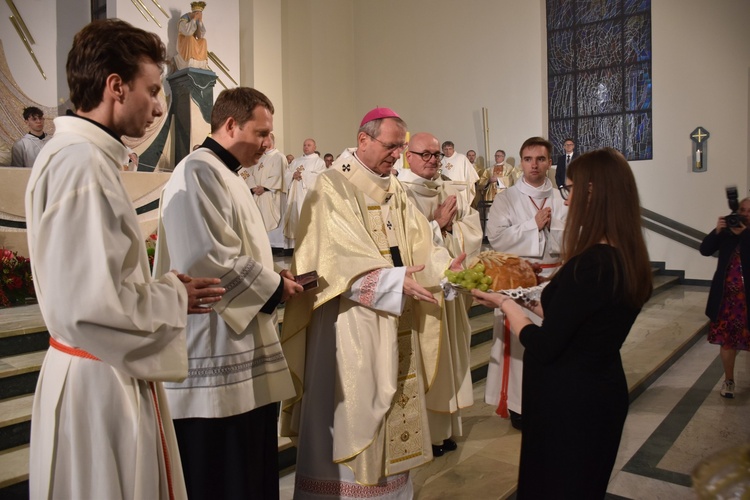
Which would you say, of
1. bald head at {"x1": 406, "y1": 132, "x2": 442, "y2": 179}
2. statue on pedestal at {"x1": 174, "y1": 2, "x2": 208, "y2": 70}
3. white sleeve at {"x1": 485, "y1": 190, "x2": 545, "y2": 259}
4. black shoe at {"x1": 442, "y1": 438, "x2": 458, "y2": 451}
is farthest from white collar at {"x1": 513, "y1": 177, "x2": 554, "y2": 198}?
statue on pedestal at {"x1": 174, "y1": 2, "x2": 208, "y2": 70}

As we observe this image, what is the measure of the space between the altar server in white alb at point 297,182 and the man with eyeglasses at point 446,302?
6549 millimetres

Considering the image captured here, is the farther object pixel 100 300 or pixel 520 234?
pixel 520 234

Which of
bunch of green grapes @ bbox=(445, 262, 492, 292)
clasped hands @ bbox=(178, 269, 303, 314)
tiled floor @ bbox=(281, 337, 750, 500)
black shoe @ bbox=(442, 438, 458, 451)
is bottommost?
tiled floor @ bbox=(281, 337, 750, 500)

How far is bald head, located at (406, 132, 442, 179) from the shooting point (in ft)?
12.4

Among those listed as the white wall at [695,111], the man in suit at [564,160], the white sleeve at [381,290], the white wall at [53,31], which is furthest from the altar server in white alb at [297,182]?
the white sleeve at [381,290]

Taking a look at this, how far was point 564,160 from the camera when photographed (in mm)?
11961

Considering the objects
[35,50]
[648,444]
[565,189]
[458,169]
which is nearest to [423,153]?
[565,189]

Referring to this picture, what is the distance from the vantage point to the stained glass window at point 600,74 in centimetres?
1256

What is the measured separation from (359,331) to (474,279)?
2.14 feet

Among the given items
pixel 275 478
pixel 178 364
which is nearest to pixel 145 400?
pixel 178 364

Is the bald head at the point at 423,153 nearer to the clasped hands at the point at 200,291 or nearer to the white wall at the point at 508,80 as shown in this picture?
the clasped hands at the point at 200,291

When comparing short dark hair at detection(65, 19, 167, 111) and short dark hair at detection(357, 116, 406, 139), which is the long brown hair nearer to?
short dark hair at detection(357, 116, 406, 139)

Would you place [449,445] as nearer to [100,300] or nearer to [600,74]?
[100,300]

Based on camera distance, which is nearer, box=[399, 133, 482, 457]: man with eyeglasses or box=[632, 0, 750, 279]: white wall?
box=[399, 133, 482, 457]: man with eyeglasses
